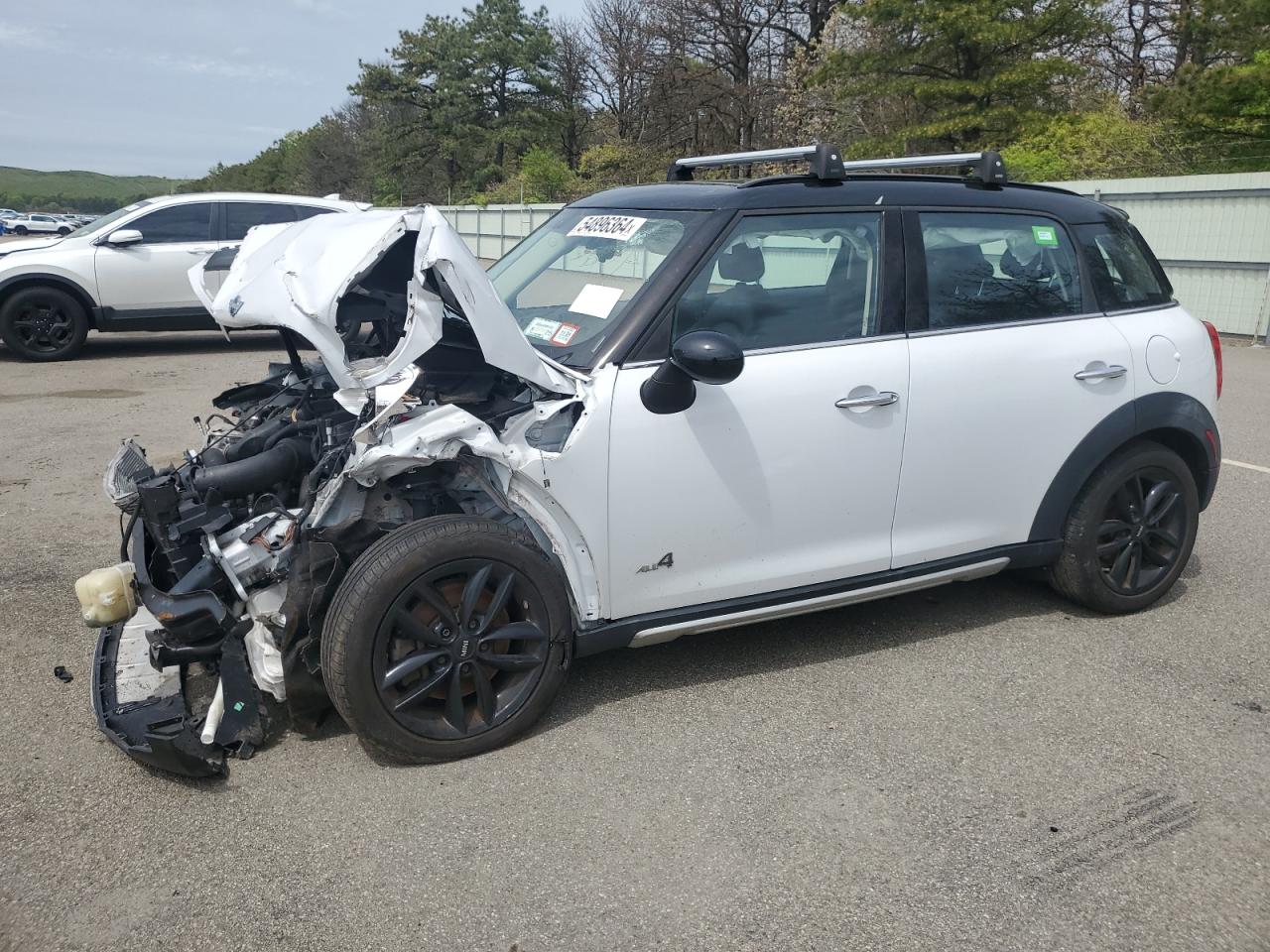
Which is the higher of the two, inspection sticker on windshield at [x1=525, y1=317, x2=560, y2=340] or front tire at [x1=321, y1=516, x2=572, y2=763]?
inspection sticker on windshield at [x1=525, y1=317, x2=560, y2=340]

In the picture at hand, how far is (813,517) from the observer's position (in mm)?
3596

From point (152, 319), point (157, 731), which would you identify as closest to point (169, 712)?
point (157, 731)

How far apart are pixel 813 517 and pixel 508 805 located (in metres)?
1.44

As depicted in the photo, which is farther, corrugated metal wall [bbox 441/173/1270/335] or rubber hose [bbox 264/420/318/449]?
corrugated metal wall [bbox 441/173/1270/335]

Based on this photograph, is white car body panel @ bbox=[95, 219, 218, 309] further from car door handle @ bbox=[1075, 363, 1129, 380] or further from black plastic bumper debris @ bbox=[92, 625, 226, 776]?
car door handle @ bbox=[1075, 363, 1129, 380]

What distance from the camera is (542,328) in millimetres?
3691

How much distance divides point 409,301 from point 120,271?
9.35 m

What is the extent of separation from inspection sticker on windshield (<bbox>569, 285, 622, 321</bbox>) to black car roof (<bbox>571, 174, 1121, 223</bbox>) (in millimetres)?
417

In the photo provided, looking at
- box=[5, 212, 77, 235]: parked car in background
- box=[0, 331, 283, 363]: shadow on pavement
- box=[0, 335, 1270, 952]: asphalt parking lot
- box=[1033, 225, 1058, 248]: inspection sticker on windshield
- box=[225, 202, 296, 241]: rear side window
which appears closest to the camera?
box=[0, 335, 1270, 952]: asphalt parking lot

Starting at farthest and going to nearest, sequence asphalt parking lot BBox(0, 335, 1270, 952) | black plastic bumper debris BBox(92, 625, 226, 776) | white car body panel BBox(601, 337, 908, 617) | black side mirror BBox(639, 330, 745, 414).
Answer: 1. white car body panel BBox(601, 337, 908, 617)
2. black side mirror BBox(639, 330, 745, 414)
3. black plastic bumper debris BBox(92, 625, 226, 776)
4. asphalt parking lot BBox(0, 335, 1270, 952)

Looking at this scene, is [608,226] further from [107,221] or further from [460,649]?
[107,221]

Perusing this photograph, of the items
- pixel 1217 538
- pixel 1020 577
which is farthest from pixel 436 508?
pixel 1217 538

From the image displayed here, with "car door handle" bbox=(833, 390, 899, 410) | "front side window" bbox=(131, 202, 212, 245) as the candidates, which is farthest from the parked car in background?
"car door handle" bbox=(833, 390, 899, 410)

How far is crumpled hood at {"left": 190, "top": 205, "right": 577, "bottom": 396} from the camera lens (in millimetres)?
3008
